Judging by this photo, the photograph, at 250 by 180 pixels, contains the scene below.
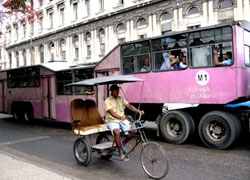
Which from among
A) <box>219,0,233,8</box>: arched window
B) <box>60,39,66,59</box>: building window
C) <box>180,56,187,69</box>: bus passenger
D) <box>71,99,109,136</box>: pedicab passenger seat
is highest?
<box>219,0,233,8</box>: arched window

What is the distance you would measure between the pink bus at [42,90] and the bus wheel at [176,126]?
3789mm

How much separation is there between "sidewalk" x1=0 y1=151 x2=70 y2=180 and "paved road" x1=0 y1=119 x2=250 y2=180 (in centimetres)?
24

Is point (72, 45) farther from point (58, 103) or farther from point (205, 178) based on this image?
point (205, 178)

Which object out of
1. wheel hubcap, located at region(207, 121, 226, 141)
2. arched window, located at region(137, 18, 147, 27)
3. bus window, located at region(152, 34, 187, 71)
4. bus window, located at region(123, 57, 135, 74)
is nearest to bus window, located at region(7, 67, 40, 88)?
bus window, located at region(123, 57, 135, 74)

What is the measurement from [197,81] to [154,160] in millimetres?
3964

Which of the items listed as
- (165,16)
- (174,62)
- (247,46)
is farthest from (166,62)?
(165,16)

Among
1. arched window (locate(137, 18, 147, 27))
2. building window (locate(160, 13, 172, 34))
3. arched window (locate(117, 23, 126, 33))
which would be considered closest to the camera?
building window (locate(160, 13, 172, 34))

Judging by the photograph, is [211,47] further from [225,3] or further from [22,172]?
[225,3]

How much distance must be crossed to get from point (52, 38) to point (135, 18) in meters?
16.7

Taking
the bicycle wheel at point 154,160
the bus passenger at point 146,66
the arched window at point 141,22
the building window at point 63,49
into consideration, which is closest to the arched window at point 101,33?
the arched window at point 141,22

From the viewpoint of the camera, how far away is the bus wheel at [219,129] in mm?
7852

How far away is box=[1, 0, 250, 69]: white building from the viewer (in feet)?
86.6

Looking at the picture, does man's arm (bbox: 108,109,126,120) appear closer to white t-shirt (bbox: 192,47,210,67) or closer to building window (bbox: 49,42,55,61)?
white t-shirt (bbox: 192,47,210,67)

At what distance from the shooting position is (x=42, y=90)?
1449 centimetres
